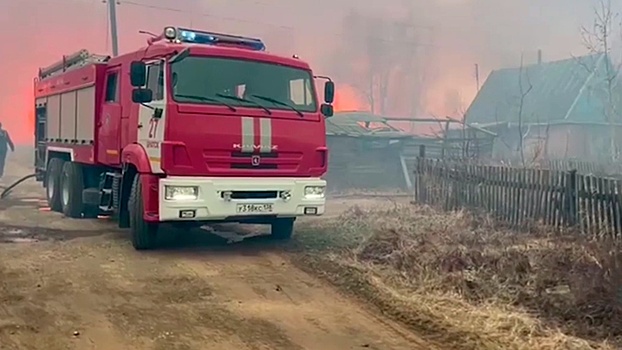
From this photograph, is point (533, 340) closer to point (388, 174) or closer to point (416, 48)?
point (388, 174)

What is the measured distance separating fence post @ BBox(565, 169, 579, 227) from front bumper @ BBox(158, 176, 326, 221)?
10.7ft

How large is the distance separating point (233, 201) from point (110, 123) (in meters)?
2.65

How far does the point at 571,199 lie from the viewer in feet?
28.8

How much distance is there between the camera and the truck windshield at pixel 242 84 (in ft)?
24.7

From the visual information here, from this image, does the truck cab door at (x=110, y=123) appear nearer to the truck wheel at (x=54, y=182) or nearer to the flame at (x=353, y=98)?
the truck wheel at (x=54, y=182)

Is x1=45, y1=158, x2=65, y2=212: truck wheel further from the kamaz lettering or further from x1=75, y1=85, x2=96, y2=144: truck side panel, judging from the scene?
the kamaz lettering

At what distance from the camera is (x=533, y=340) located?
Result: 4480mm

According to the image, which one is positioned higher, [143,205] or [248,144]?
[248,144]

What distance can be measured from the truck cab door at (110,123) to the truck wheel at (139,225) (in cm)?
101

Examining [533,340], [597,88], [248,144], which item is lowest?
[533,340]

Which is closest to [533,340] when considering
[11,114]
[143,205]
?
[143,205]

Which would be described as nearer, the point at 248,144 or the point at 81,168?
the point at 248,144

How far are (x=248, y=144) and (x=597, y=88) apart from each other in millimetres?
30032

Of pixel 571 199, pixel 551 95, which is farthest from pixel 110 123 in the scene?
pixel 551 95
